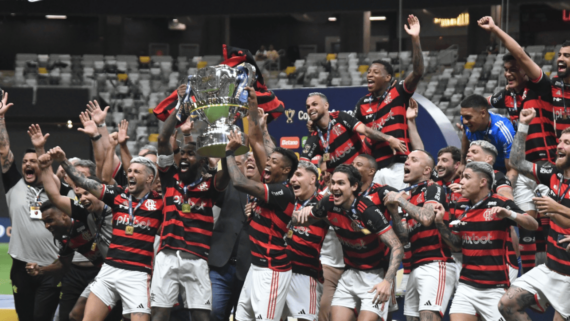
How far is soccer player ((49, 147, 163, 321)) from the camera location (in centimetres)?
577

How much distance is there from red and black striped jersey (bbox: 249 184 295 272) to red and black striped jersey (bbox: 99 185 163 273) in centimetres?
95

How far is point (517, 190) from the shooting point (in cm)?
633

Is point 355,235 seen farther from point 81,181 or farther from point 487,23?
point 81,181

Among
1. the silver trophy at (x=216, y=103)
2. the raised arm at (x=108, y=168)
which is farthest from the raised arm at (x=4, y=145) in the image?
the silver trophy at (x=216, y=103)

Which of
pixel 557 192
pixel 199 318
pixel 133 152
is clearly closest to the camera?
pixel 557 192

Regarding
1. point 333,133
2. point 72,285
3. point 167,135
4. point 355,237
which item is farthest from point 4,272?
point 355,237

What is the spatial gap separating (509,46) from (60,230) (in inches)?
179

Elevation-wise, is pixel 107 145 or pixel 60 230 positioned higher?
pixel 107 145

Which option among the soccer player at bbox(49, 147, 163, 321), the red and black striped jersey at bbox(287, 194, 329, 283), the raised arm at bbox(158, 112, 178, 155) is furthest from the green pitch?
the red and black striped jersey at bbox(287, 194, 329, 283)

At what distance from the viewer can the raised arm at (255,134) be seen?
5686 millimetres

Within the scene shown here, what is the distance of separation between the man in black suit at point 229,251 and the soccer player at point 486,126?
2.05m

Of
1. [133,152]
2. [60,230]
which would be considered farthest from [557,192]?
[133,152]

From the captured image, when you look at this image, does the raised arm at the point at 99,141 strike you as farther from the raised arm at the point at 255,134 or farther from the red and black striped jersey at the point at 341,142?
the red and black striped jersey at the point at 341,142

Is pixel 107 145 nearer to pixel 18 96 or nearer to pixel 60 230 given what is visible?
pixel 60 230
